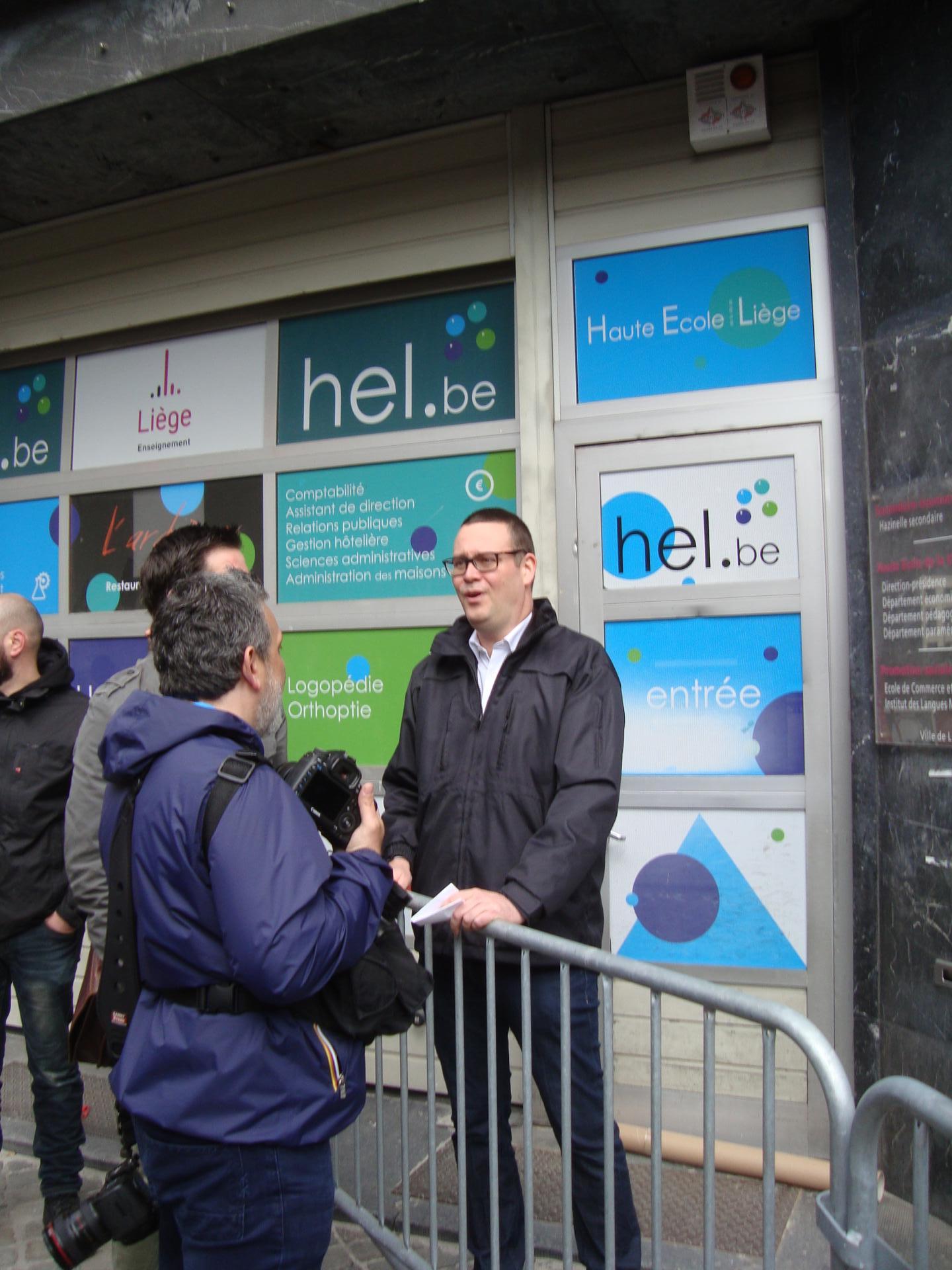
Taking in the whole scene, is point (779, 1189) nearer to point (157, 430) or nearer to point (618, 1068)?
point (618, 1068)

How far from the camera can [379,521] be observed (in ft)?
14.5

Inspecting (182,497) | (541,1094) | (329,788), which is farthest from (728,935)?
(182,497)

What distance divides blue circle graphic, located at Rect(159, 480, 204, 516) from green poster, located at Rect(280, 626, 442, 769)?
2.71ft

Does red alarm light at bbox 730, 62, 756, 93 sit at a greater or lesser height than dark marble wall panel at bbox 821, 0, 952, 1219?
greater

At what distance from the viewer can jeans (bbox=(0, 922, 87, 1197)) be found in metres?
3.25

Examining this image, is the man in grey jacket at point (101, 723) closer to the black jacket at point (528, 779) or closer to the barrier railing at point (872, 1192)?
the black jacket at point (528, 779)

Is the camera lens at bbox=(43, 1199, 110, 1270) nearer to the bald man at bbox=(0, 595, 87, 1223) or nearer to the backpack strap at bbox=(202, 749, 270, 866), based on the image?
the bald man at bbox=(0, 595, 87, 1223)

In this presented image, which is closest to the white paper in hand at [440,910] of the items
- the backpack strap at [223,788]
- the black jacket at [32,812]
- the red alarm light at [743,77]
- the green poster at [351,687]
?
the backpack strap at [223,788]

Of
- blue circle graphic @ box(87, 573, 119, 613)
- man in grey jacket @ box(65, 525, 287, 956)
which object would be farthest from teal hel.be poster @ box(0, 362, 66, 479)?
man in grey jacket @ box(65, 525, 287, 956)

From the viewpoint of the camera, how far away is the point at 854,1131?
152cm

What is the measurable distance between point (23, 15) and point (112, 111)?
1.77 ft

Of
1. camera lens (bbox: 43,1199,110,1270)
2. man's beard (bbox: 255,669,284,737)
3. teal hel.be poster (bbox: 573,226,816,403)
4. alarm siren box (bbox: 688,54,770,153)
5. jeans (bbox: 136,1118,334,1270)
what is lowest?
camera lens (bbox: 43,1199,110,1270)

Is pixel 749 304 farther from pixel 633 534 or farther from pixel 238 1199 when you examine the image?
pixel 238 1199

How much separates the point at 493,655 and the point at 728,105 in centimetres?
224
